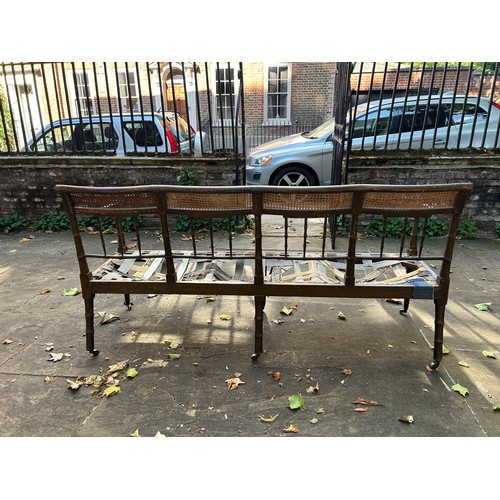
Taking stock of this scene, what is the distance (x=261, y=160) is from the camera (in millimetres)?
7184

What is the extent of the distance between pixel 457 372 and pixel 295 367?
1.11 metres

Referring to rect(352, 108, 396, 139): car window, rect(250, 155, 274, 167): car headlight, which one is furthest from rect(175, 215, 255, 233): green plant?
rect(352, 108, 396, 139): car window

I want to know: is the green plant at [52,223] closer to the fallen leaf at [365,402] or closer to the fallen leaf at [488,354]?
the fallen leaf at [365,402]

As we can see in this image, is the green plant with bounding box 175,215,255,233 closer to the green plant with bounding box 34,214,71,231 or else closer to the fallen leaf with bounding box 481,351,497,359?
the green plant with bounding box 34,214,71,231

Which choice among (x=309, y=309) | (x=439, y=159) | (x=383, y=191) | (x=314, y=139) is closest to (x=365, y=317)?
(x=309, y=309)

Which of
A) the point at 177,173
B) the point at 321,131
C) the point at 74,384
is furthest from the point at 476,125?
the point at 74,384

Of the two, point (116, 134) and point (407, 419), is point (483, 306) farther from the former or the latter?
point (116, 134)

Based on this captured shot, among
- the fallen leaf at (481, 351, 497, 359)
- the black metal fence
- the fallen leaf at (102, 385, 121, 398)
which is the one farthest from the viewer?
the black metal fence

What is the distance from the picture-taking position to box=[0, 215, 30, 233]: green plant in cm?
620

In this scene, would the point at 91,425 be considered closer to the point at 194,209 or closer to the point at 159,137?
the point at 194,209

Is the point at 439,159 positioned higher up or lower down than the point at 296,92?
lower down

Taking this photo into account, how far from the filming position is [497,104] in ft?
19.4

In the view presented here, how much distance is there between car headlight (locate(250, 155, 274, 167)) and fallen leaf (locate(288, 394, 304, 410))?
5.34 metres

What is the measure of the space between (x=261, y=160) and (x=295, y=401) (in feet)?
18.0
